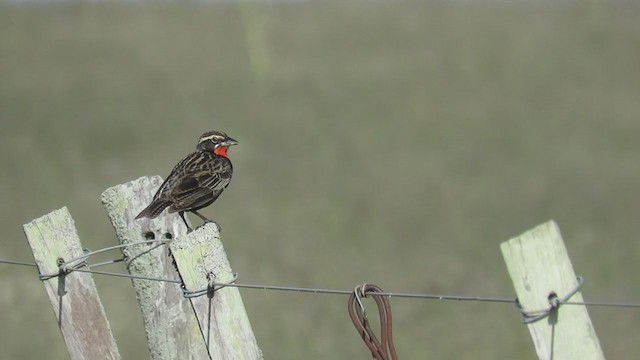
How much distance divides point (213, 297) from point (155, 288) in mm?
1232

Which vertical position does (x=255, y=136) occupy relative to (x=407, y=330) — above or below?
above

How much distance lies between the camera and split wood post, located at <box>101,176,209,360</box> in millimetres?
Answer: 5836

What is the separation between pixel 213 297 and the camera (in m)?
4.75

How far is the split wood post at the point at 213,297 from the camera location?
15.5ft

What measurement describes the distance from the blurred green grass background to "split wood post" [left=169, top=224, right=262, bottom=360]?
7.94 metres

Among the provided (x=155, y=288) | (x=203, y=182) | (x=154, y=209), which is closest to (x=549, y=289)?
(x=155, y=288)

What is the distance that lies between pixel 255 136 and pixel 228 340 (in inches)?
778

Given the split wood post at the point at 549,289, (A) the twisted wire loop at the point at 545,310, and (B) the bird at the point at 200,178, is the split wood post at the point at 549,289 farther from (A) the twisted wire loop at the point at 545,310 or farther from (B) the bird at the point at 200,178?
(B) the bird at the point at 200,178

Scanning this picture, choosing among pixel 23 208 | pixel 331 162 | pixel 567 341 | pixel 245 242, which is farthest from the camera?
pixel 331 162

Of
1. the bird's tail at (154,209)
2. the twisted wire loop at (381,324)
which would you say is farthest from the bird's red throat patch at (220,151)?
the twisted wire loop at (381,324)

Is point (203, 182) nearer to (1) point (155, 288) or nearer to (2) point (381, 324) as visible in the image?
(1) point (155, 288)

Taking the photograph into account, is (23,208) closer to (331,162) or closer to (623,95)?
(331,162)

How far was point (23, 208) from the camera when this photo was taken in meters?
19.2

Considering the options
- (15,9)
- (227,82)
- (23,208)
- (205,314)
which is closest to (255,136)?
(227,82)
